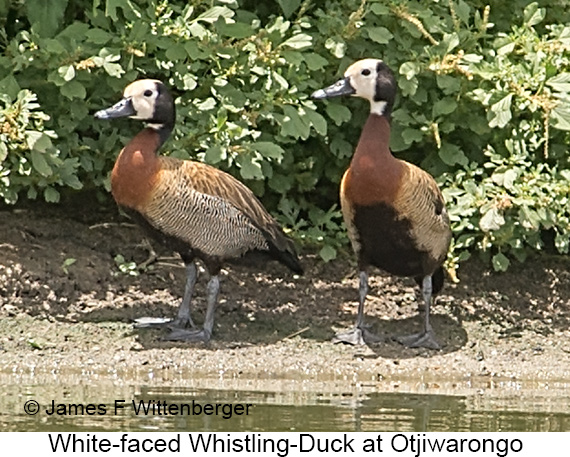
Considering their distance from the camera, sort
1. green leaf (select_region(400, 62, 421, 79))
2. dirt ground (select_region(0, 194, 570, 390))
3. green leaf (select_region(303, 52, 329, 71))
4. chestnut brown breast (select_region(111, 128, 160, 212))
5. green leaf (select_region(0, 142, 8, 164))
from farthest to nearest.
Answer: green leaf (select_region(400, 62, 421, 79))
green leaf (select_region(303, 52, 329, 71))
green leaf (select_region(0, 142, 8, 164))
chestnut brown breast (select_region(111, 128, 160, 212))
dirt ground (select_region(0, 194, 570, 390))

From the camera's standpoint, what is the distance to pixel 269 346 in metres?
9.47

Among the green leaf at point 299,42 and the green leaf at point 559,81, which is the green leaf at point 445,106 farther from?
the green leaf at point 299,42

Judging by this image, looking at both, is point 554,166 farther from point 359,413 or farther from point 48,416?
point 48,416

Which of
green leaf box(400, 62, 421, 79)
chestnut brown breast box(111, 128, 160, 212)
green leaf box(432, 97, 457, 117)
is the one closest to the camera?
chestnut brown breast box(111, 128, 160, 212)

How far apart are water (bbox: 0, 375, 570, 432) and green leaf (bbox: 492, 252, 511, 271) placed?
1.18m

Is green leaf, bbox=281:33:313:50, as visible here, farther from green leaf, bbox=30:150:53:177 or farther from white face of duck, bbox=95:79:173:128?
green leaf, bbox=30:150:53:177

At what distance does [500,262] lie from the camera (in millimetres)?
10164

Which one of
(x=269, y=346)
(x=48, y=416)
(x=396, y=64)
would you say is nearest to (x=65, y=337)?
(x=269, y=346)

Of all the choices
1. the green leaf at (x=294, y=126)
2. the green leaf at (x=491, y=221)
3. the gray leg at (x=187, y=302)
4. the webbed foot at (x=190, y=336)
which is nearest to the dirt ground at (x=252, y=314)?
the webbed foot at (x=190, y=336)

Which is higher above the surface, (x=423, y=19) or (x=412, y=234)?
(x=423, y=19)

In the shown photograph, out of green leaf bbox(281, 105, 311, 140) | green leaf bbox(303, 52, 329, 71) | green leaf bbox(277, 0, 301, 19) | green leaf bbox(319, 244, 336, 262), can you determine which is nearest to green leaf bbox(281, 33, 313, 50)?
green leaf bbox(303, 52, 329, 71)

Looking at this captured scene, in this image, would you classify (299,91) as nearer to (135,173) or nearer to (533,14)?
(135,173)

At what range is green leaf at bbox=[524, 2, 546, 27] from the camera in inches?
394
